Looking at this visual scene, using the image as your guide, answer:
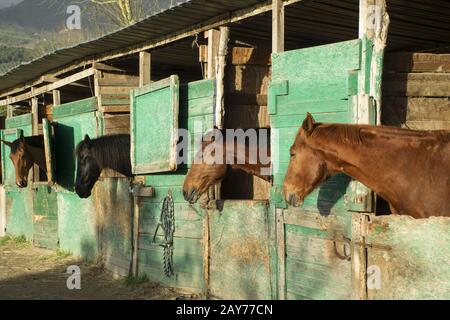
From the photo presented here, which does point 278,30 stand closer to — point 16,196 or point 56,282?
point 56,282

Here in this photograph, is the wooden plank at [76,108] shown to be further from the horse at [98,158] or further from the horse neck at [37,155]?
the horse neck at [37,155]

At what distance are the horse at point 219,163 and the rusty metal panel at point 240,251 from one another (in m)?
0.37

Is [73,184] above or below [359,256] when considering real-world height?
above

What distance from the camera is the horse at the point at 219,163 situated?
5.89 meters

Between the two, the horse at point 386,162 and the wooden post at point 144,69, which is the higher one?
the wooden post at point 144,69

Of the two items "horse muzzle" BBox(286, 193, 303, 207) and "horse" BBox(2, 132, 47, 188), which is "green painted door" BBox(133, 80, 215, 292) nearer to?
"horse muzzle" BBox(286, 193, 303, 207)

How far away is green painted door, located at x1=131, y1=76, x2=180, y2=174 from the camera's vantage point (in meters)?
6.46

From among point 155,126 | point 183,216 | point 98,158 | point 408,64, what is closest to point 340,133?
point 408,64

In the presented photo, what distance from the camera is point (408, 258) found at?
405 centimetres

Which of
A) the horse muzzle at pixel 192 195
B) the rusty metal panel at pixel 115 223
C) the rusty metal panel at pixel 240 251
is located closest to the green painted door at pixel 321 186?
the rusty metal panel at pixel 240 251

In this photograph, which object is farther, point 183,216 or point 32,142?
point 32,142

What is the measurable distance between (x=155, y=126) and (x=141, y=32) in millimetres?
1357
